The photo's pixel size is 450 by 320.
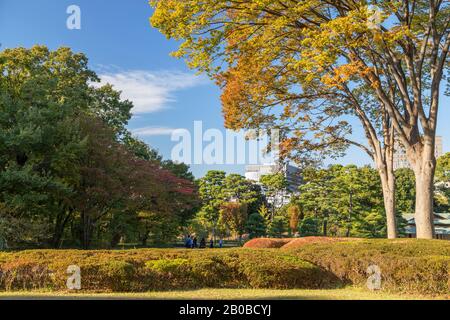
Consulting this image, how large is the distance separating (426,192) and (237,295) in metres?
8.32

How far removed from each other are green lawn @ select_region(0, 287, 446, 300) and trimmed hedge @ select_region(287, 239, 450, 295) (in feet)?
1.36

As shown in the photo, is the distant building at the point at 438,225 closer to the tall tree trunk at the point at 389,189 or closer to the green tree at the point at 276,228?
the green tree at the point at 276,228

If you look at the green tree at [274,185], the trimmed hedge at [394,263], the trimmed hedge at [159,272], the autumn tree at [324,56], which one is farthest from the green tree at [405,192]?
the trimmed hedge at [159,272]

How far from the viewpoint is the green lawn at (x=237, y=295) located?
7.34 m

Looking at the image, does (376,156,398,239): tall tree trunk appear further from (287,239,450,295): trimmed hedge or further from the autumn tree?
(287,239,450,295): trimmed hedge

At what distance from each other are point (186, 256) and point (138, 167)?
38.0ft

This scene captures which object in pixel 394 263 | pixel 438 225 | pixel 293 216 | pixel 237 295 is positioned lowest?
pixel 237 295

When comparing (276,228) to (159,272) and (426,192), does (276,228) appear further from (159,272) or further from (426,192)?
(159,272)

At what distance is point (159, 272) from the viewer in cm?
845

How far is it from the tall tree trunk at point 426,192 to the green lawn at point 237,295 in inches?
248

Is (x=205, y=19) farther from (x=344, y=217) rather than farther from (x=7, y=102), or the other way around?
(x=344, y=217)

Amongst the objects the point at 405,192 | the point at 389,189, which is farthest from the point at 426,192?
the point at 405,192

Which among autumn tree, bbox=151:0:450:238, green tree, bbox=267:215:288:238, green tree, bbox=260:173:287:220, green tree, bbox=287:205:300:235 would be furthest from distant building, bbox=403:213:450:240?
autumn tree, bbox=151:0:450:238

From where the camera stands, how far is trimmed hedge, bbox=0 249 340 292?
820 centimetres
